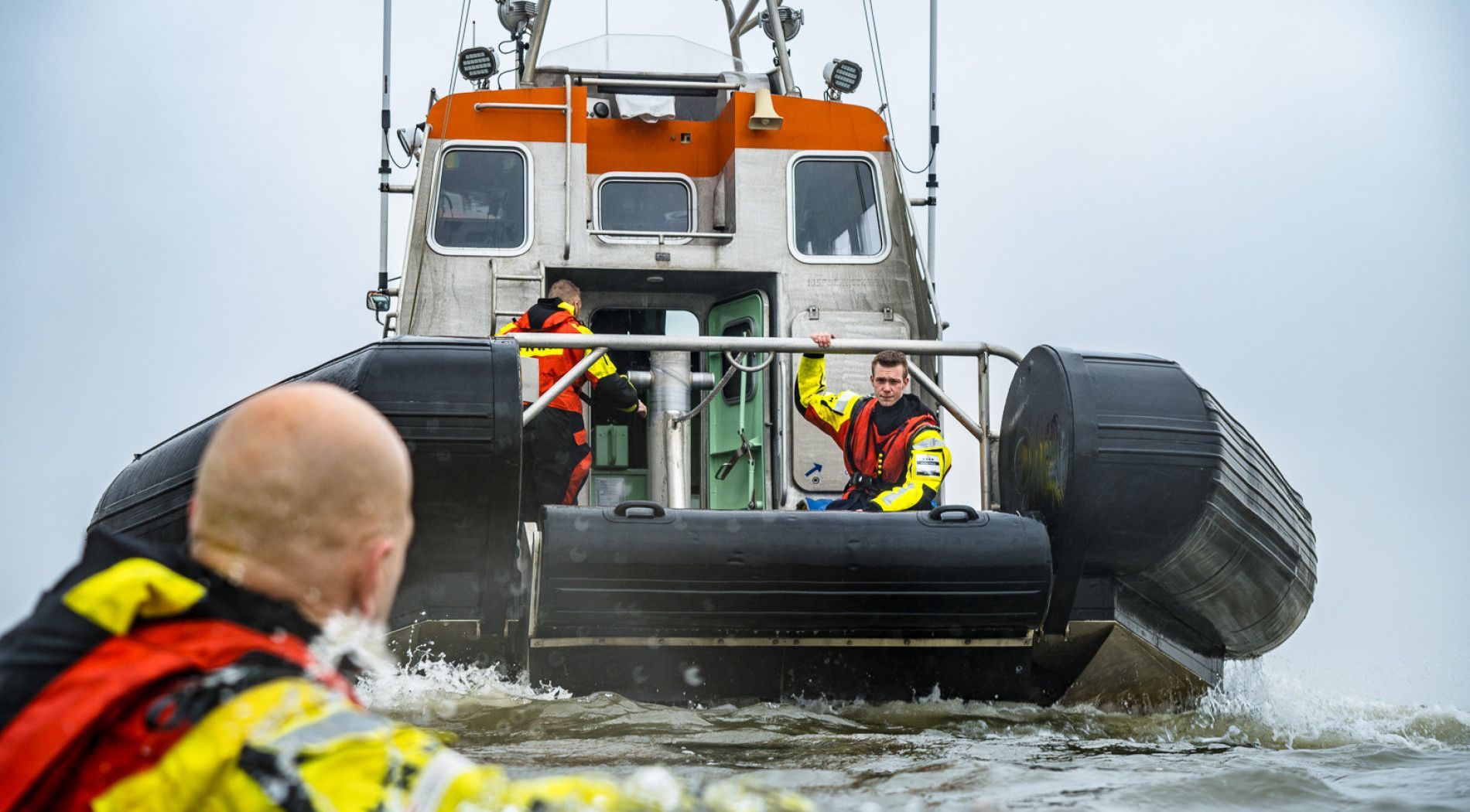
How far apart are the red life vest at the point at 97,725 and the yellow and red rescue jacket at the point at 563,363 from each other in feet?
13.4

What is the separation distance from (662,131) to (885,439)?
228 cm

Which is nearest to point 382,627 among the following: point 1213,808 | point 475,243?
point 1213,808

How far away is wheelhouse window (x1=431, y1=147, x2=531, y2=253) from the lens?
5949 millimetres

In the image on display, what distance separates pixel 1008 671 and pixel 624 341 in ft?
4.91

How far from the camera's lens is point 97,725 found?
1.00 metres

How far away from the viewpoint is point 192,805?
38.7 inches

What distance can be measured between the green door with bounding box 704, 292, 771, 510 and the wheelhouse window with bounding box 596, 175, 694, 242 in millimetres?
453

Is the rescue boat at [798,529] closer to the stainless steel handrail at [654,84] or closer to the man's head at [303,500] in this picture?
the stainless steel handrail at [654,84]

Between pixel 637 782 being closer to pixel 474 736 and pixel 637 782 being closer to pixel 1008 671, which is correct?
pixel 474 736

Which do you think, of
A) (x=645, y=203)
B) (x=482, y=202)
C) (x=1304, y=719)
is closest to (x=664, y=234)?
(x=645, y=203)

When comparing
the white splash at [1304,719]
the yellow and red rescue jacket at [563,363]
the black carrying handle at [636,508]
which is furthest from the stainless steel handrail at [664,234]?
the white splash at [1304,719]

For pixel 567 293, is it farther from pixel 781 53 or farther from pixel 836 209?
pixel 781 53

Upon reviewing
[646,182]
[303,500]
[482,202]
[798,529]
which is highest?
[646,182]

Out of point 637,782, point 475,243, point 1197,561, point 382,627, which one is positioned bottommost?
point 1197,561
